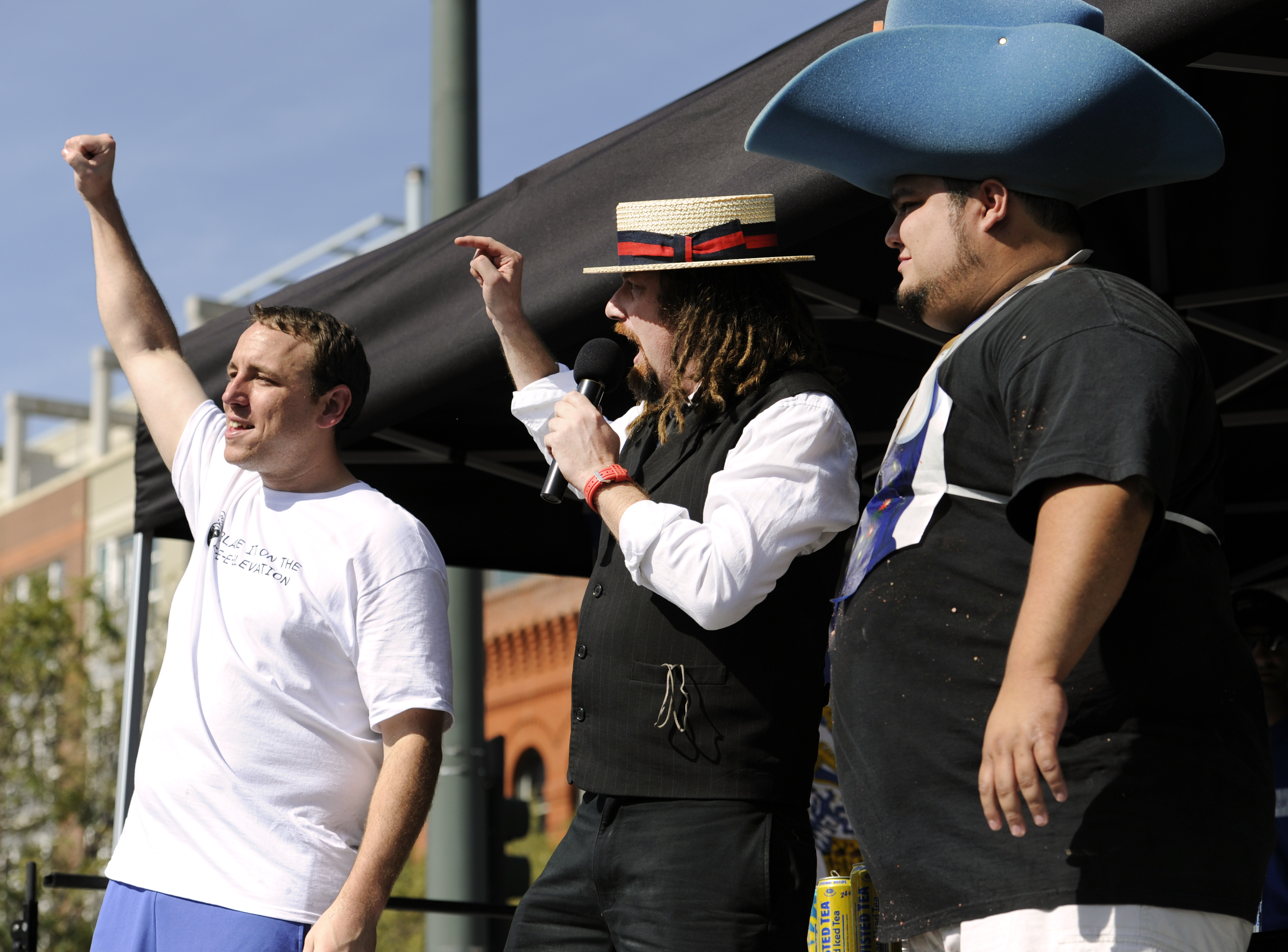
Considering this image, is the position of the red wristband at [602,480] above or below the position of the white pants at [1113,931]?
above

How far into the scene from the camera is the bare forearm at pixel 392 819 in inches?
92.4

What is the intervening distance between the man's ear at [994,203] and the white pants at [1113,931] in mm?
878

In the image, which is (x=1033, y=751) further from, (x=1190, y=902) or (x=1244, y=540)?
(x=1244, y=540)

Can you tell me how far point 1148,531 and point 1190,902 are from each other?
1.33 ft

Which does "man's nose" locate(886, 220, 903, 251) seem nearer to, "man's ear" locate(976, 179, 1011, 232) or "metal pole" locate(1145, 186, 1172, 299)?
"man's ear" locate(976, 179, 1011, 232)

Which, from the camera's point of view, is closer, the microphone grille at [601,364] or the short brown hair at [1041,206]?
the short brown hair at [1041,206]

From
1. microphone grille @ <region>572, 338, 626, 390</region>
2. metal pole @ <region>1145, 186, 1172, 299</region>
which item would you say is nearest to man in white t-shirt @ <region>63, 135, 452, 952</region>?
microphone grille @ <region>572, 338, 626, 390</region>

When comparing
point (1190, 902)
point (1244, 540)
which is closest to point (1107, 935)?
point (1190, 902)

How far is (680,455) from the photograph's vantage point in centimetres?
241

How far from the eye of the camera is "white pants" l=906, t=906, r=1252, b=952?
62.2 inches

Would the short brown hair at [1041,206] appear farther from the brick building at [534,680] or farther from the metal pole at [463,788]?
the brick building at [534,680]

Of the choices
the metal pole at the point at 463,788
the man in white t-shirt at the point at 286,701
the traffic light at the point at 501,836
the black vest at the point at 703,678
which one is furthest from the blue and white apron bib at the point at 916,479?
the traffic light at the point at 501,836

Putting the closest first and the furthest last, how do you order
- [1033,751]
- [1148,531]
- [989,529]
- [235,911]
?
[1033,751], [1148,531], [989,529], [235,911]

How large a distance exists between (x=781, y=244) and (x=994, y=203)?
0.87m
